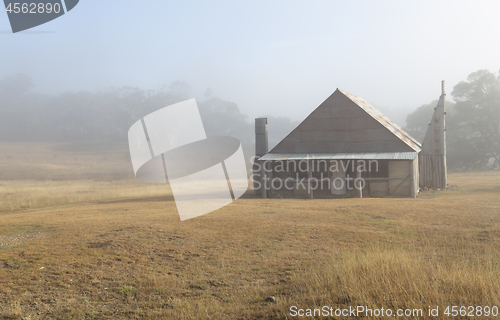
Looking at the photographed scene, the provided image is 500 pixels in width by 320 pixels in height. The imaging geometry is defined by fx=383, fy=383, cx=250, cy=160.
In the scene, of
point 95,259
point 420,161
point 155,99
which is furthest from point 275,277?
point 155,99

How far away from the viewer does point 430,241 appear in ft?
34.9

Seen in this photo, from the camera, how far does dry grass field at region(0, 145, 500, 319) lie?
6.39 m

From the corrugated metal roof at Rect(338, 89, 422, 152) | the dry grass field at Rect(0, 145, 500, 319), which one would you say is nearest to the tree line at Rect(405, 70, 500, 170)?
the corrugated metal roof at Rect(338, 89, 422, 152)

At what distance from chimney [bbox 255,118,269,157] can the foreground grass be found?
12.8 m

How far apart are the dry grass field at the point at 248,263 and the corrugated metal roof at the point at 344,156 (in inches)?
266

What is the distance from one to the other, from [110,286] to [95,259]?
81.7 inches

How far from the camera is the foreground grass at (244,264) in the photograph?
21.0 feet

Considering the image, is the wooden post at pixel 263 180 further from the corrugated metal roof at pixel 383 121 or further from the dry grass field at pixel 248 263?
the dry grass field at pixel 248 263

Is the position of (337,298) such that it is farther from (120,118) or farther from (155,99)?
(155,99)

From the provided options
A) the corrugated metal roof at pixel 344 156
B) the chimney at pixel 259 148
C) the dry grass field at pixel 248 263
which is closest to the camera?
the dry grass field at pixel 248 263

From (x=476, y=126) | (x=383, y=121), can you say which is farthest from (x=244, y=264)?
(x=476, y=126)

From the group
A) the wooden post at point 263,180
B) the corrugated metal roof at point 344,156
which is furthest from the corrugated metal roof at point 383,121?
the wooden post at point 263,180

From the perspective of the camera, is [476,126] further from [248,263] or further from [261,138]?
[248,263]

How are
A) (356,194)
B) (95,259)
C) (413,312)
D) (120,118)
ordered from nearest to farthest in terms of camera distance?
(413,312)
(95,259)
(356,194)
(120,118)
